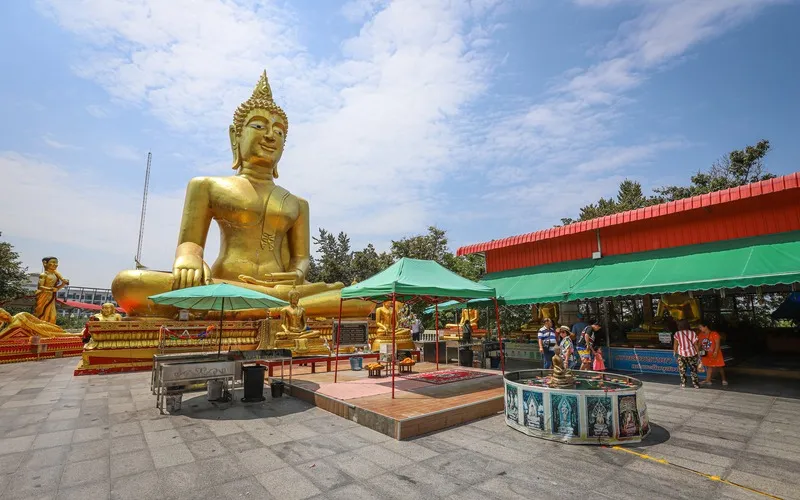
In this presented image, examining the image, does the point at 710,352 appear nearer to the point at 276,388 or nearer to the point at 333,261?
the point at 276,388

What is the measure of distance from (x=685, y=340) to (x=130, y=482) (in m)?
9.80

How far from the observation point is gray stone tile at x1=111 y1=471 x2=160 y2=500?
3416 millimetres

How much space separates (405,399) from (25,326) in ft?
52.4

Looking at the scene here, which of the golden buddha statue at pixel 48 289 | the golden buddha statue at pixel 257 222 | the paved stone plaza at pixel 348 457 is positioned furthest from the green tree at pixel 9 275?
the paved stone plaza at pixel 348 457

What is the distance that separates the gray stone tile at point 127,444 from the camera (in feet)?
15.0

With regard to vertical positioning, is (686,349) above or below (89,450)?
above

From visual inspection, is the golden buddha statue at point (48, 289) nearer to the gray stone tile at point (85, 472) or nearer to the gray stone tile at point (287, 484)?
the gray stone tile at point (85, 472)

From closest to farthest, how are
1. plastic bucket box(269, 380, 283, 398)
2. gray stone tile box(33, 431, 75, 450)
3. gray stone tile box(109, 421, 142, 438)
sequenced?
gray stone tile box(33, 431, 75, 450)
gray stone tile box(109, 421, 142, 438)
plastic bucket box(269, 380, 283, 398)

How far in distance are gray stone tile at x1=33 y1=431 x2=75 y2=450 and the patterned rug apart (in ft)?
19.1

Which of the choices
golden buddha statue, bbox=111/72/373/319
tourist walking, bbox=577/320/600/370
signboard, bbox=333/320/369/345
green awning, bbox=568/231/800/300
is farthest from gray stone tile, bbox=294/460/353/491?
golden buddha statue, bbox=111/72/373/319

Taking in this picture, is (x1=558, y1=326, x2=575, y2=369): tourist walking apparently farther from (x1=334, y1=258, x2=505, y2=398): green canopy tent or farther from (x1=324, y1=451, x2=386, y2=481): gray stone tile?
(x1=324, y1=451, x2=386, y2=481): gray stone tile

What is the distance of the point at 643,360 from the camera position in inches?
413

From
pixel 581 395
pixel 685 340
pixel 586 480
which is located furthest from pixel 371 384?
pixel 685 340

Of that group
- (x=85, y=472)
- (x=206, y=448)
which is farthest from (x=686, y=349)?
Answer: (x=85, y=472)
